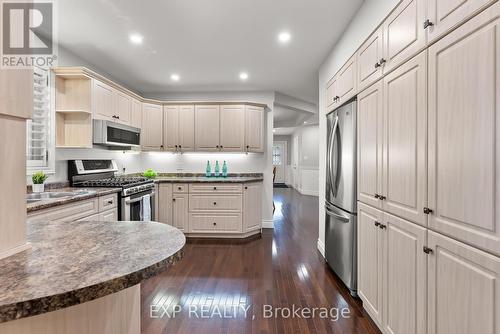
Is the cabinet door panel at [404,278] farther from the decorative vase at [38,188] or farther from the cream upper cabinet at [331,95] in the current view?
the decorative vase at [38,188]

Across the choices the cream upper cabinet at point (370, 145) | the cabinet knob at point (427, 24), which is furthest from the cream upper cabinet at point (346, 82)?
the cabinet knob at point (427, 24)

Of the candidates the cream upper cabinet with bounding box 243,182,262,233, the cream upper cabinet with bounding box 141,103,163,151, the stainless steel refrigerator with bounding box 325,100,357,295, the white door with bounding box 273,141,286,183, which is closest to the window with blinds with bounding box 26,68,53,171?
the cream upper cabinet with bounding box 141,103,163,151

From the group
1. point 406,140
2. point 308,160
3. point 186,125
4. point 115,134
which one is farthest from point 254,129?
point 308,160

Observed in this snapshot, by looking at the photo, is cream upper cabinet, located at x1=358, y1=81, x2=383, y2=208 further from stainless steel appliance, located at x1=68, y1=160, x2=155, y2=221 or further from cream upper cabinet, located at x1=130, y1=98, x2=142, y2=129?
cream upper cabinet, located at x1=130, y1=98, x2=142, y2=129

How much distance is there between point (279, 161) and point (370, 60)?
11.2 metres

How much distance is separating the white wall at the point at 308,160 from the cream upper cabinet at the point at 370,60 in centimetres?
706

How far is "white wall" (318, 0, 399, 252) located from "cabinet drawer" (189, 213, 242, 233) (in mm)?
1417

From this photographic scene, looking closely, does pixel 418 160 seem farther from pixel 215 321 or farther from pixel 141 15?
pixel 141 15

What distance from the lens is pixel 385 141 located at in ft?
6.13

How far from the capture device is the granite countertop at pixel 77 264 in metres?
0.59

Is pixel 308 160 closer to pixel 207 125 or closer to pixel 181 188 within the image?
pixel 207 125

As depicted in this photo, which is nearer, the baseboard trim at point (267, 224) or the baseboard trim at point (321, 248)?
the baseboard trim at point (321, 248)

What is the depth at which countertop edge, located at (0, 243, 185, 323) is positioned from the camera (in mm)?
552

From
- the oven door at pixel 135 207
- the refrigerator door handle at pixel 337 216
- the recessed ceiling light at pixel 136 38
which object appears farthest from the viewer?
the oven door at pixel 135 207
